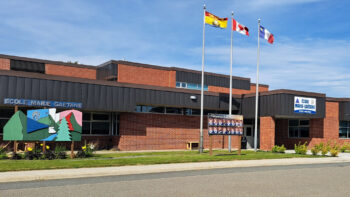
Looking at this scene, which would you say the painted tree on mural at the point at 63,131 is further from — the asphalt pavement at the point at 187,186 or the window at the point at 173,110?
the window at the point at 173,110

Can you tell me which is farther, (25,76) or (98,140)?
(98,140)

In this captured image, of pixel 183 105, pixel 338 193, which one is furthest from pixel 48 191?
pixel 183 105

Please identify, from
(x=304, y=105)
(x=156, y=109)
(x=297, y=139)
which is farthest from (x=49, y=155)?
(x=297, y=139)

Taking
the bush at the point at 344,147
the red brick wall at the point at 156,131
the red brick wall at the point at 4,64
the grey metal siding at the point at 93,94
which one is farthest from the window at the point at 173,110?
the bush at the point at 344,147

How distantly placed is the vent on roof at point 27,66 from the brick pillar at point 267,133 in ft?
64.9

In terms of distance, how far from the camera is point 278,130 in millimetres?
35875

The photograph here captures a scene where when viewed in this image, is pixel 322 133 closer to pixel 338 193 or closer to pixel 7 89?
pixel 338 193

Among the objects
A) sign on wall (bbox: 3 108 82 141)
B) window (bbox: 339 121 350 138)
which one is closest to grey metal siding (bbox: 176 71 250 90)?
window (bbox: 339 121 350 138)

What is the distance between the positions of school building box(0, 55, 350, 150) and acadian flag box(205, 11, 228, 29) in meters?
5.72

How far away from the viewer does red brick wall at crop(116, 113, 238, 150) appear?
27.5 meters

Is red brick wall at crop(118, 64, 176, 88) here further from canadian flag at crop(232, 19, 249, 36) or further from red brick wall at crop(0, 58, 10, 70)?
red brick wall at crop(0, 58, 10, 70)

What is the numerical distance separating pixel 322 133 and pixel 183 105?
1361 cm

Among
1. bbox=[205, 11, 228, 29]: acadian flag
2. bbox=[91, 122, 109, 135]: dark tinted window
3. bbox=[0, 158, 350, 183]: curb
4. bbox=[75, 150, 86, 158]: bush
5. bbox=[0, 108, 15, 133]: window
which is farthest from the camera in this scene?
bbox=[91, 122, 109, 135]: dark tinted window

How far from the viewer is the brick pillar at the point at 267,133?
98.8ft
